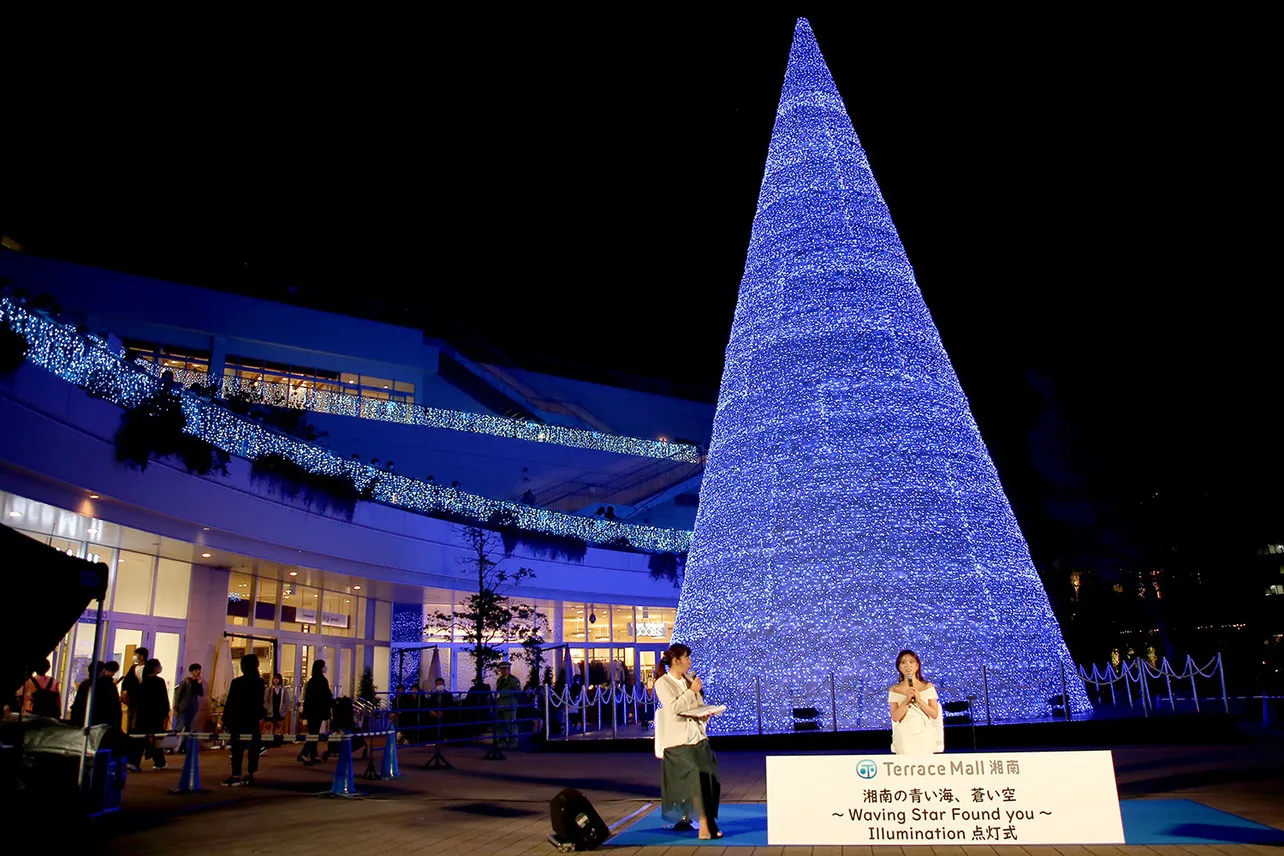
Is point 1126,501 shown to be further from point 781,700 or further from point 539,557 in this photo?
point 781,700

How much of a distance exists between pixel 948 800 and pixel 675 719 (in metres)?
1.98

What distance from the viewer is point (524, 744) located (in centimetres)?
1756

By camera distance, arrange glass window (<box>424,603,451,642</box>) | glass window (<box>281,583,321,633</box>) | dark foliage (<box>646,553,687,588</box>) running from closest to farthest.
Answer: glass window (<box>281,583,321,633</box>) < glass window (<box>424,603,451,642</box>) < dark foliage (<box>646,553,687,588</box>)

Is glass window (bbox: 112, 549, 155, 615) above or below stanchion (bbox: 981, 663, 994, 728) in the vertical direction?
above

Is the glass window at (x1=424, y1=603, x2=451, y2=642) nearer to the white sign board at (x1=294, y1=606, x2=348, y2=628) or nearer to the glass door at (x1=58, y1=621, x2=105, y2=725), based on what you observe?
the white sign board at (x1=294, y1=606, x2=348, y2=628)

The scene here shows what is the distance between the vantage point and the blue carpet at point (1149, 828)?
5.89 m

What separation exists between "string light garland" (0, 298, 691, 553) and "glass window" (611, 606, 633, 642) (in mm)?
2174

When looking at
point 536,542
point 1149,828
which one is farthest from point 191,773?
point 536,542

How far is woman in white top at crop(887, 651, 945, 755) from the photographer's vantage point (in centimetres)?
594

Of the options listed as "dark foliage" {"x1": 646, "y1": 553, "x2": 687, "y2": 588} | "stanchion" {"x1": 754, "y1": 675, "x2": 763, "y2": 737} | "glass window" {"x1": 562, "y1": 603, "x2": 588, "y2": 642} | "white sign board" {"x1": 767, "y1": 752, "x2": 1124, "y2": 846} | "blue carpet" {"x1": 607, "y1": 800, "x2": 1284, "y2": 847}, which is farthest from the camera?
"glass window" {"x1": 562, "y1": 603, "x2": 588, "y2": 642}

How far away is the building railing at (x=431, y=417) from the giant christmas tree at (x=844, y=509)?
14.1 metres

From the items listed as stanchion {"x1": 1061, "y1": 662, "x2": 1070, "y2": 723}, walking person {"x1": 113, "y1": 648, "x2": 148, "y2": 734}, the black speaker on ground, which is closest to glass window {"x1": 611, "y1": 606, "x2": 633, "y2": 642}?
walking person {"x1": 113, "y1": 648, "x2": 148, "y2": 734}

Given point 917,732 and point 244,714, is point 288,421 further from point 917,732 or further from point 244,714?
point 917,732

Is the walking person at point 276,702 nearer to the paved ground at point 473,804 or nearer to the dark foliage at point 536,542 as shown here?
the paved ground at point 473,804
